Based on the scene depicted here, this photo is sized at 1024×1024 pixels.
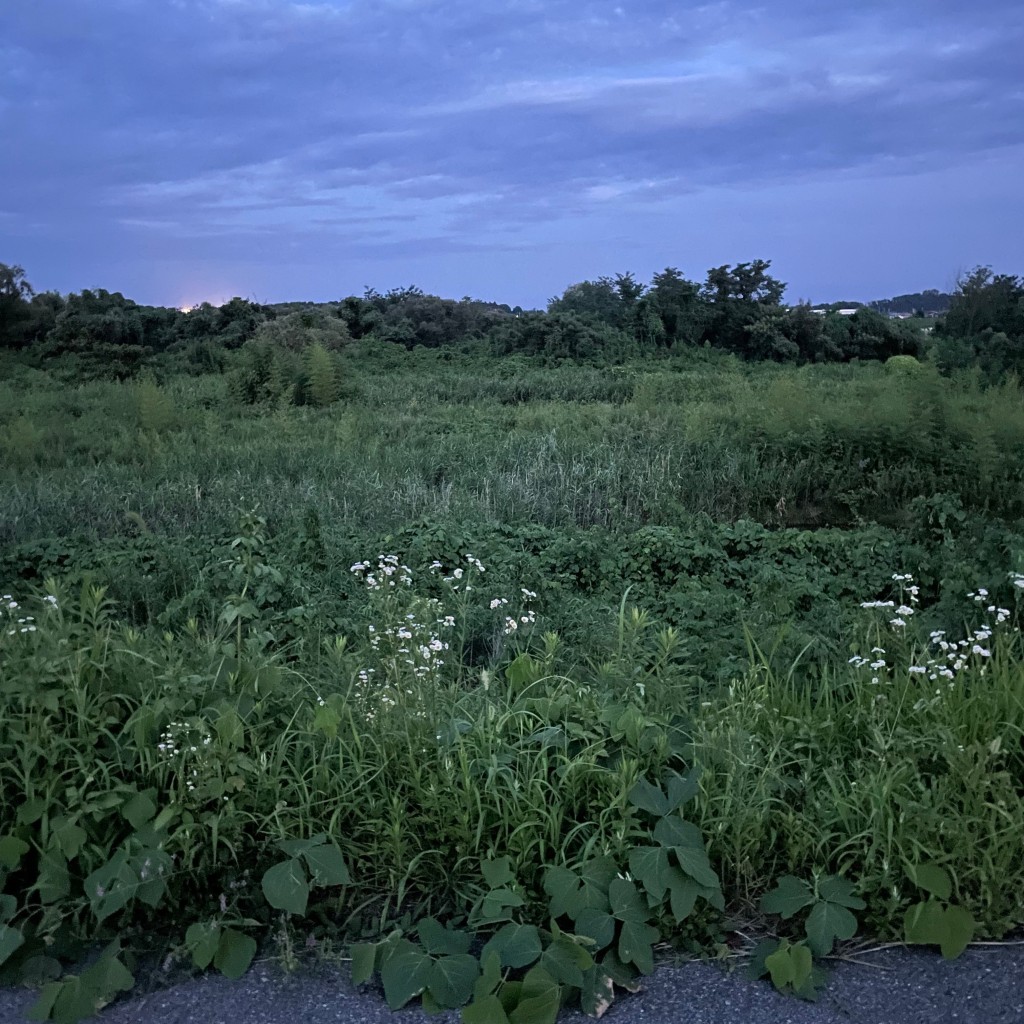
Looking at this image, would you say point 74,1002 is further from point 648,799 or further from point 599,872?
point 648,799

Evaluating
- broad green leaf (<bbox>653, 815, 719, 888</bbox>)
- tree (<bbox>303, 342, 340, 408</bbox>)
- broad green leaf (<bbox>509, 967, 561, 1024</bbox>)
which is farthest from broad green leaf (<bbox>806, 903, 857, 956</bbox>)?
tree (<bbox>303, 342, 340, 408</bbox>)

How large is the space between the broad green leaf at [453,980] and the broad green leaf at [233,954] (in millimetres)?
514

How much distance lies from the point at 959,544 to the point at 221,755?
15.7ft

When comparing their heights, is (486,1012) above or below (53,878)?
below

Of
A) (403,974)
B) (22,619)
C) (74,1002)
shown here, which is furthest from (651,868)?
(22,619)

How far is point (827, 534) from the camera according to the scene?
7047 mm

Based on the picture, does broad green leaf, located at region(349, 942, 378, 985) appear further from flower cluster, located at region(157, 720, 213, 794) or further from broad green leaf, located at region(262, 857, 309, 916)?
flower cluster, located at region(157, 720, 213, 794)

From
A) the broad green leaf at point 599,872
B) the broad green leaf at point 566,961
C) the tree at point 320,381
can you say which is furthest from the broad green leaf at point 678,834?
the tree at point 320,381

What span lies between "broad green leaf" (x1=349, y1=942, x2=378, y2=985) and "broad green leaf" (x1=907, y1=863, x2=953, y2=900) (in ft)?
4.84

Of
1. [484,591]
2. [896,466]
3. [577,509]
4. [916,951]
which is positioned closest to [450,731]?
[916,951]

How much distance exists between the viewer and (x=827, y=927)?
2.80m

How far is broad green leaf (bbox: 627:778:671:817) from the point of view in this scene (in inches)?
119

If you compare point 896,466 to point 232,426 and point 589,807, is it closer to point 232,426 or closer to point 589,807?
point 589,807

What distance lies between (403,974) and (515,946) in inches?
11.7
